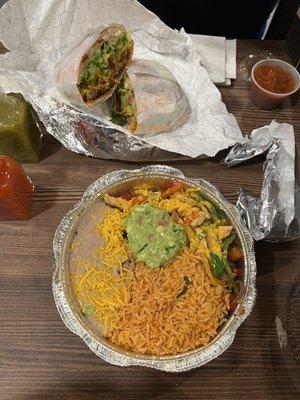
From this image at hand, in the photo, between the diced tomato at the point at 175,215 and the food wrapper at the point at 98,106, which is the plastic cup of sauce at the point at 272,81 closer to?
the food wrapper at the point at 98,106

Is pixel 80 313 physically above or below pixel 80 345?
above

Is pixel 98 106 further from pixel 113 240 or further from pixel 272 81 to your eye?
pixel 272 81

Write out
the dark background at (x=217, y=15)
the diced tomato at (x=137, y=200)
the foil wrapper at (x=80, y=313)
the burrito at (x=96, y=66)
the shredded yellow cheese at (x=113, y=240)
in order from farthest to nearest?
the dark background at (x=217, y=15)
the burrito at (x=96, y=66)
the diced tomato at (x=137, y=200)
the shredded yellow cheese at (x=113, y=240)
the foil wrapper at (x=80, y=313)

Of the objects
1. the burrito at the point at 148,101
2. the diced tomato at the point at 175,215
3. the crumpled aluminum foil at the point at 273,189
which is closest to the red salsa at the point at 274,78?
the crumpled aluminum foil at the point at 273,189

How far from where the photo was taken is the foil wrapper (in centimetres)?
111

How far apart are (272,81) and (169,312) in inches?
43.8

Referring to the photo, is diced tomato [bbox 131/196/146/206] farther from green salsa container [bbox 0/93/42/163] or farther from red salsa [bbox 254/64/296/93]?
red salsa [bbox 254/64/296/93]

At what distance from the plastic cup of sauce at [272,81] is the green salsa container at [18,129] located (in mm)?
935

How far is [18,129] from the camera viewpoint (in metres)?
1.34

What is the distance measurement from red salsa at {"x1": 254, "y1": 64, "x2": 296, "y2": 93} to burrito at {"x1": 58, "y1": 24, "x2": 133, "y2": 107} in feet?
1.86

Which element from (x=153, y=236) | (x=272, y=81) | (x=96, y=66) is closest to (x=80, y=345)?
(x=153, y=236)

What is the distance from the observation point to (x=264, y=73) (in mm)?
1708

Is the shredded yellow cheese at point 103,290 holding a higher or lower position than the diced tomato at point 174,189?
lower

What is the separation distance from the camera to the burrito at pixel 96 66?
1.49 m
